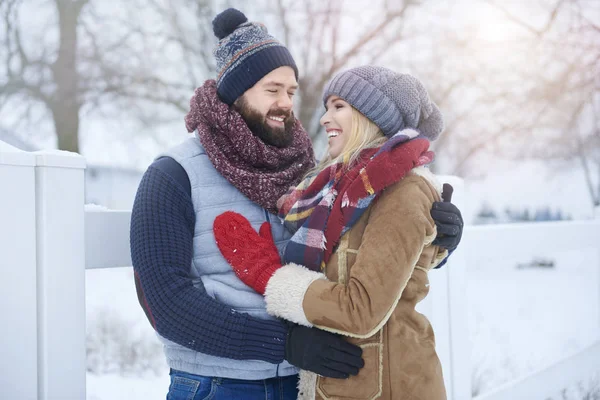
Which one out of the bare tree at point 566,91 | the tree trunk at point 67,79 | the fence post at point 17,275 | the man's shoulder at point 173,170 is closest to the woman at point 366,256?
the man's shoulder at point 173,170

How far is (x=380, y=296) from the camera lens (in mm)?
1241

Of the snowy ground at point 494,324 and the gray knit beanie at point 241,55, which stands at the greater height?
the gray knit beanie at point 241,55

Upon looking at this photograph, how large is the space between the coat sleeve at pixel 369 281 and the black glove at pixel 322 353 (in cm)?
4

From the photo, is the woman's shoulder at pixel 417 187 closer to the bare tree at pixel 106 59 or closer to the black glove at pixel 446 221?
the black glove at pixel 446 221

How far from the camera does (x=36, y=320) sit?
120cm

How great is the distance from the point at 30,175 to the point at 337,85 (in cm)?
86

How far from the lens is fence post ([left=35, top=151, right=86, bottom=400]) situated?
1.21 meters

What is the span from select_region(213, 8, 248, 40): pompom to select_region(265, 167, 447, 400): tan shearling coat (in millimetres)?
789

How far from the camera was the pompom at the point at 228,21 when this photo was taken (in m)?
1.70

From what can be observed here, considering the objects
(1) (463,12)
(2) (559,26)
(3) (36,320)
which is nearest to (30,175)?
(3) (36,320)

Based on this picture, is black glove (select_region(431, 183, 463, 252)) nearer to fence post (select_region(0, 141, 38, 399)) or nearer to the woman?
the woman

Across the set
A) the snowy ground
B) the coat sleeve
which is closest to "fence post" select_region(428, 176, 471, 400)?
the snowy ground

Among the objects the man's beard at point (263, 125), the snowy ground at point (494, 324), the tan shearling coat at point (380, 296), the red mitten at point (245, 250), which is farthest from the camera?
the snowy ground at point (494, 324)

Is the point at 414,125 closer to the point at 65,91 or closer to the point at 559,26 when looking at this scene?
the point at 65,91
